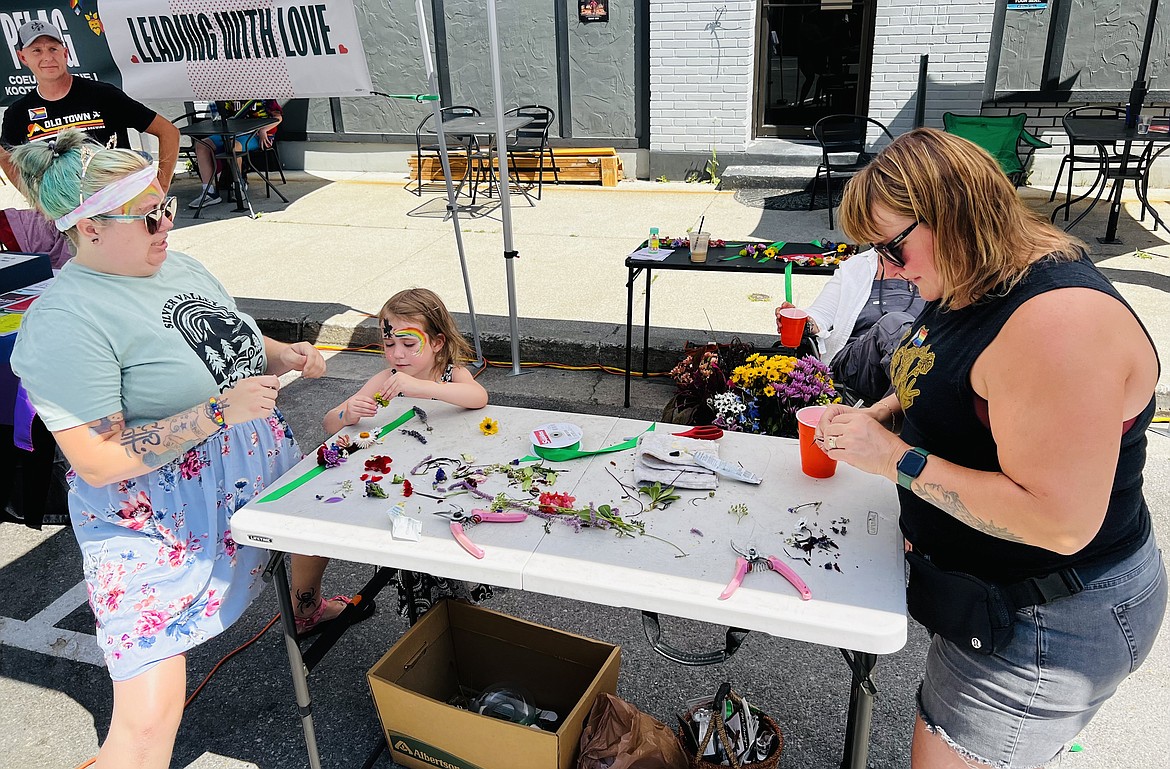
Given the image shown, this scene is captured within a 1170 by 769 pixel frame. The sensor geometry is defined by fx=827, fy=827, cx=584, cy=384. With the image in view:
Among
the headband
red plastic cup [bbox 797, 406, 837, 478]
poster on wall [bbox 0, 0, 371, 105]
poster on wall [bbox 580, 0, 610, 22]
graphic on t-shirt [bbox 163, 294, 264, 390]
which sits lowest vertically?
red plastic cup [bbox 797, 406, 837, 478]

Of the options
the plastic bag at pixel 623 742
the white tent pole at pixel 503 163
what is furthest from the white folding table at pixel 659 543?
the white tent pole at pixel 503 163

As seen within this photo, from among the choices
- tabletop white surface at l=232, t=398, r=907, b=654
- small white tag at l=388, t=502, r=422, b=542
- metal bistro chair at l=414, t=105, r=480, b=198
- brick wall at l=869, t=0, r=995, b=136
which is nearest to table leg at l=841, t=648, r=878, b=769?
tabletop white surface at l=232, t=398, r=907, b=654

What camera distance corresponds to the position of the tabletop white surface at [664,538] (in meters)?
1.65

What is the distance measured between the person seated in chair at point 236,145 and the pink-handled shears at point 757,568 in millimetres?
8456

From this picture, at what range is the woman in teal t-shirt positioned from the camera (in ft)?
6.16

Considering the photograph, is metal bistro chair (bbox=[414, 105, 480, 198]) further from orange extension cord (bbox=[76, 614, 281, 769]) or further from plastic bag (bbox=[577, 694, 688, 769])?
plastic bag (bbox=[577, 694, 688, 769])

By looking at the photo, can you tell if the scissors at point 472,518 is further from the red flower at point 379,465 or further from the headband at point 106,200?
the headband at point 106,200

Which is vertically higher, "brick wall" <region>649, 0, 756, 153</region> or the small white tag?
"brick wall" <region>649, 0, 756, 153</region>

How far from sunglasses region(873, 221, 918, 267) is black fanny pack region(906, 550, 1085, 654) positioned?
613 mm

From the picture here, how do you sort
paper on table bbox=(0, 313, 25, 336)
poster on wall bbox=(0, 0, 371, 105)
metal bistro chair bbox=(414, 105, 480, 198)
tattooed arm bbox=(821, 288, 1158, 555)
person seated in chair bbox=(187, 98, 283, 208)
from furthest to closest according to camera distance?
metal bistro chair bbox=(414, 105, 480, 198) → person seated in chair bbox=(187, 98, 283, 208) → poster on wall bbox=(0, 0, 371, 105) → paper on table bbox=(0, 313, 25, 336) → tattooed arm bbox=(821, 288, 1158, 555)

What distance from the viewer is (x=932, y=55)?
8023 millimetres

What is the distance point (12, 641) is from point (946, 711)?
3142 millimetres

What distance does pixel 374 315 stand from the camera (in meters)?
5.67

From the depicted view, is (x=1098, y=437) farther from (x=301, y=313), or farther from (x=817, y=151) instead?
(x=817, y=151)
